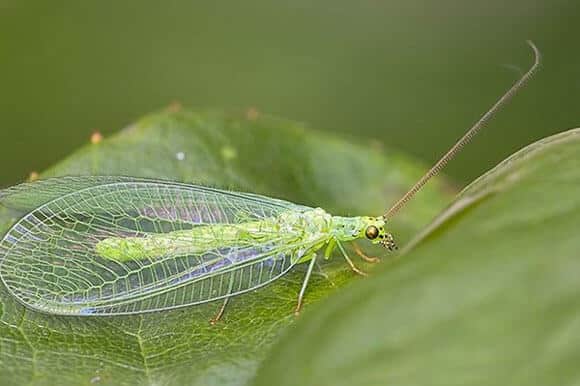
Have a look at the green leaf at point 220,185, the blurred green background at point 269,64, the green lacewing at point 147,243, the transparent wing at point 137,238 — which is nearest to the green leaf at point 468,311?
the green leaf at point 220,185

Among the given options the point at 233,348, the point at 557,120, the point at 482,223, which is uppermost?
the point at 482,223

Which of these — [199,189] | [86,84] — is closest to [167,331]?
[199,189]

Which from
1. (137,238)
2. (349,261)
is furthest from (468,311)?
(137,238)

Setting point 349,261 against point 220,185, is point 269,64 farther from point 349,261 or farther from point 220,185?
point 349,261

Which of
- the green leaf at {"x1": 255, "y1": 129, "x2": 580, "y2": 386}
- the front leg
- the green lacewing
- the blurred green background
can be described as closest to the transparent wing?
the green lacewing

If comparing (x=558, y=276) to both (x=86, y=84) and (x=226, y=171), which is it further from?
(x=86, y=84)

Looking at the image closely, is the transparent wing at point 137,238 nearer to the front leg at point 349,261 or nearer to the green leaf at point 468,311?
the front leg at point 349,261
